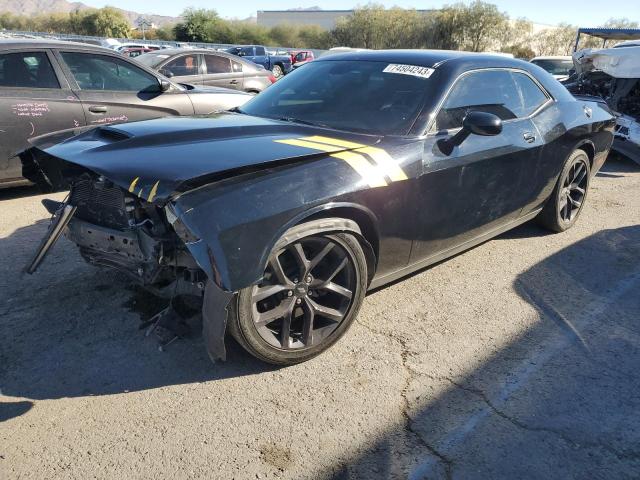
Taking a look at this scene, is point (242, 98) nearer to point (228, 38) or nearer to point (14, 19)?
point (228, 38)

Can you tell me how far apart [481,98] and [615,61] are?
5615mm

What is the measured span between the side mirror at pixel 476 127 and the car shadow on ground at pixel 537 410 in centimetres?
124

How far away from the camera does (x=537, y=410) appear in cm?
245

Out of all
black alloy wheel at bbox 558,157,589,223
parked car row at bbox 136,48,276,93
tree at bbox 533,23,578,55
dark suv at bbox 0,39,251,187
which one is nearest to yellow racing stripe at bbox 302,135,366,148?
black alloy wheel at bbox 558,157,589,223

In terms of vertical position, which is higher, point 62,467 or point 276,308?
point 276,308

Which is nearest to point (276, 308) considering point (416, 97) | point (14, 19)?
point (416, 97)

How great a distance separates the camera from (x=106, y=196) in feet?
8.68

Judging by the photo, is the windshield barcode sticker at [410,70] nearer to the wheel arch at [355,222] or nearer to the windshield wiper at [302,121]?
the windshield wiper at [302,121]

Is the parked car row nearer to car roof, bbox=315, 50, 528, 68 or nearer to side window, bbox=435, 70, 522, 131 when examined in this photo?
car roof, bbox=315, 50, 528, 68

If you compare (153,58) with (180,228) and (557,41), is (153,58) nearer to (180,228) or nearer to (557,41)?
(180,228)

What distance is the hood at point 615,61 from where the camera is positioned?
7.50m

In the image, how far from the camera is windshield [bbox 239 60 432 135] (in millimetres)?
3162

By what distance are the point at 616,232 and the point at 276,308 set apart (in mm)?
3944

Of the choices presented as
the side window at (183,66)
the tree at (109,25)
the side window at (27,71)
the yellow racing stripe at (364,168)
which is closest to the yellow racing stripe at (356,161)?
the yellow racing stripe at (364,168)
